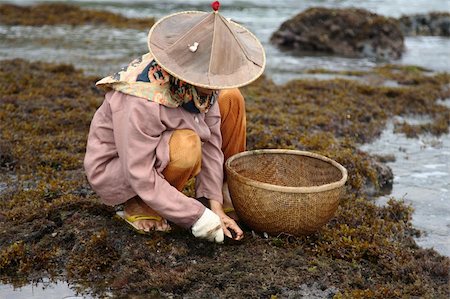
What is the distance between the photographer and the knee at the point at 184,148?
125 inches

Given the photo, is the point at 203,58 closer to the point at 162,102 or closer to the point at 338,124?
the point at 162,102

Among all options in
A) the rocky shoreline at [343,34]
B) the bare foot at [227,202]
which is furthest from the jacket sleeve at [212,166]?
the rocky shoreline at [343,34]

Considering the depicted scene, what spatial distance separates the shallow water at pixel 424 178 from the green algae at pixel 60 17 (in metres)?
11.2

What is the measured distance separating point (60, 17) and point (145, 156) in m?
15.1

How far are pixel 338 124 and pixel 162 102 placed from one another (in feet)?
12.2

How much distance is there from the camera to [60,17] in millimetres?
17109

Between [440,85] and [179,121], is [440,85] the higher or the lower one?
the lower one

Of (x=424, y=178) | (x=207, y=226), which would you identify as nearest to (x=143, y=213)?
(x=207, y=226)

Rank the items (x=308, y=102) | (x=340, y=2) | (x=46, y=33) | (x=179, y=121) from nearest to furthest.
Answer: (x=179, y=121)
(x=308, y=102)
(x=46, y=33)
(x=340, y=2)

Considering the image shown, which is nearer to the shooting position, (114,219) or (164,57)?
(164,57)

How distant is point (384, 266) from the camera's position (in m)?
3.35

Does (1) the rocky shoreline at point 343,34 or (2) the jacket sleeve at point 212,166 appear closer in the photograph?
(2) the jacket sleeve at point 212,166

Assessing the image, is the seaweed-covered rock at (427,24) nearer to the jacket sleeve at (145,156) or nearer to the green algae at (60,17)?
the green algae at (60,17)

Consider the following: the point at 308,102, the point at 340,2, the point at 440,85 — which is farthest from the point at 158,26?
the point at 340,2
